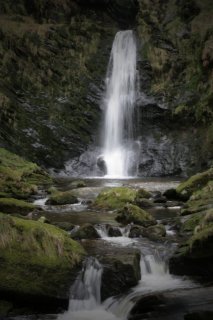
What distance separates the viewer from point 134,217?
15.0 m

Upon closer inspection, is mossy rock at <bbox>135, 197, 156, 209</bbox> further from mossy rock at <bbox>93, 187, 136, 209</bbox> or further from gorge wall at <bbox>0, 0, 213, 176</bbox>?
gorge wall at <bbox>0, 0, 213, 176</bbox>

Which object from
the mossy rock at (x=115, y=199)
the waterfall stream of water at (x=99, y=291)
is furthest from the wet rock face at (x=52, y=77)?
the waterfall stream of water at (x=99, y=291)

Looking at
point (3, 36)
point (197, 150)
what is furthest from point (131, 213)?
point (3, 36)

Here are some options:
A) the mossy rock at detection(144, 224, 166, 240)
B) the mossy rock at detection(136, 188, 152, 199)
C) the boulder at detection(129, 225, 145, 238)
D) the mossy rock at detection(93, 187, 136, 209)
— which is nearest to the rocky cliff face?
the mossy rock at detection(136, 188, 152, 199)

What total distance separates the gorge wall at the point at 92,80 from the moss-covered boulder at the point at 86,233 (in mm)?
23054

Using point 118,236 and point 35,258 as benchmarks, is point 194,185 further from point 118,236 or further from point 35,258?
point 35,258

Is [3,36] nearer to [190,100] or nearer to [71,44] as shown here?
[71,44]

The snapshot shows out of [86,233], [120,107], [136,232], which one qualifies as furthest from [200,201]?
[120,107]

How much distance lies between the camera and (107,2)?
49.6 meters

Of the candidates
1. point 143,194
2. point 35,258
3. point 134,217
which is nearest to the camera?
point 35,258

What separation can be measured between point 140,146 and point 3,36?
16.5m

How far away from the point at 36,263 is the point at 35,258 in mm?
158

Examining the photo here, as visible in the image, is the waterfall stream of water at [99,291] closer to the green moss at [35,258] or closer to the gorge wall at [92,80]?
the green moss at [35,258]

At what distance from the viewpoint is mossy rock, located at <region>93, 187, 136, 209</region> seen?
18859 mm
